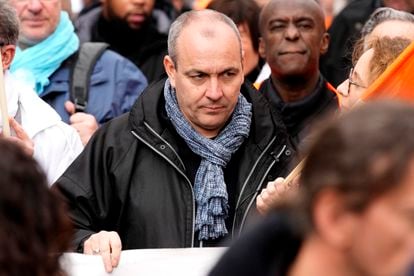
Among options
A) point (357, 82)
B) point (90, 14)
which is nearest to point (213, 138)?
point (357, 82)

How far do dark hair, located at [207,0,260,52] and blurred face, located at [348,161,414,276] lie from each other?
485 cm

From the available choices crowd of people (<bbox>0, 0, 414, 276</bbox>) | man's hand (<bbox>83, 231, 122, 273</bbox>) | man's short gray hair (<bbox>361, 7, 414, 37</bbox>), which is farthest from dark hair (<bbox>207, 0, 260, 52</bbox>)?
man's hand (<bbox>83, 231, 122, 273</bbox>)

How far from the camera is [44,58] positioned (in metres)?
6.58

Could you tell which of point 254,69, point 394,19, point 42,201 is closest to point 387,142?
point 42,201

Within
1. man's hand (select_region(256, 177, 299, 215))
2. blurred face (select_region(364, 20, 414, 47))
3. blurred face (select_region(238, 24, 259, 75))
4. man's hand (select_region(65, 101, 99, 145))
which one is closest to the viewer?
man's hand (select_region(256, 177, 299, 215))

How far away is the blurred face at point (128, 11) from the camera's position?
26.2 ft

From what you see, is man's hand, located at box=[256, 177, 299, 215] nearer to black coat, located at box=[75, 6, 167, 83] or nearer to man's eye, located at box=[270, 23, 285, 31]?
man's eye, located at box=[270, 23, 285, 31]

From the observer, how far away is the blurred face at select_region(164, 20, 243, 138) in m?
5.07

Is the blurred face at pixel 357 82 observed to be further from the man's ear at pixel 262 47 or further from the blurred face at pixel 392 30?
the man's ear at pixel 262 47

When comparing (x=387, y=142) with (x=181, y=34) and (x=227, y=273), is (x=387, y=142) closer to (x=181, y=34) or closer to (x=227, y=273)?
(x=227, y=273)

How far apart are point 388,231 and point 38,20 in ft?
15.0

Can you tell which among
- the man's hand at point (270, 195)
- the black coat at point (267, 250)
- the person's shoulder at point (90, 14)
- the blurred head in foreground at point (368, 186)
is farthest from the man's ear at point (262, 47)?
the blurred head in foreground at point (368, 186)

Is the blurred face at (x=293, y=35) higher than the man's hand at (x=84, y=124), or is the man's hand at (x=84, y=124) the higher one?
the blurred face at (x=293, y=35)

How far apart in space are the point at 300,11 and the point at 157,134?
6.75ft
